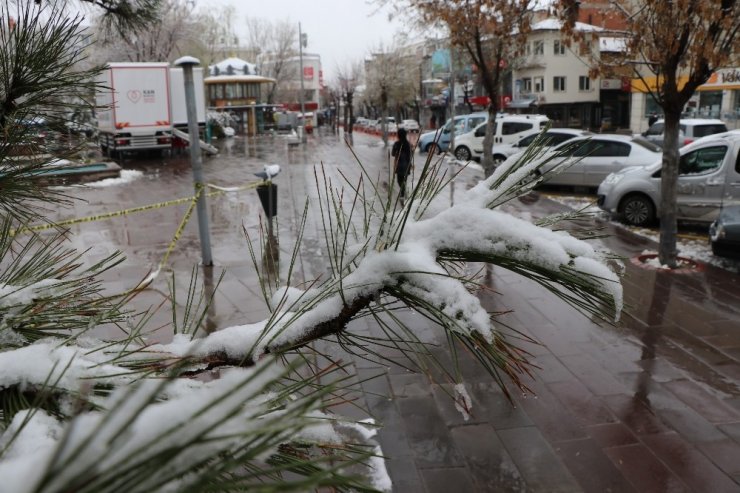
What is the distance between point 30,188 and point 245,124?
45.6 metres

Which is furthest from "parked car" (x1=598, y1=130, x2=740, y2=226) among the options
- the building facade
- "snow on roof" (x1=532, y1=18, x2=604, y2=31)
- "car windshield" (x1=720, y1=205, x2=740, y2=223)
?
the building facade

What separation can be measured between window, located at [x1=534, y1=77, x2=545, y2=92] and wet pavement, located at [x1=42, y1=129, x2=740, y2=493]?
42990mm

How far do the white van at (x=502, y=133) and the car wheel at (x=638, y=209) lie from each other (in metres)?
9.45

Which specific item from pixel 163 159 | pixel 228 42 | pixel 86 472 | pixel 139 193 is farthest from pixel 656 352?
pixel 228 42

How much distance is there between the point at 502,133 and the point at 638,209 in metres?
10.5

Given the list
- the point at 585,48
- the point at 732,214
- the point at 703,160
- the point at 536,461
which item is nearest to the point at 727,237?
the point at 732,214

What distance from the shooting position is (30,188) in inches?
83.0

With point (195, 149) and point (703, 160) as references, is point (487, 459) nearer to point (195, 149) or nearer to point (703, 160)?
point (195, 149)

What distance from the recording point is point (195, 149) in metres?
8.87

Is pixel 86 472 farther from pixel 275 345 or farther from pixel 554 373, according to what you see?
pixel 554 373

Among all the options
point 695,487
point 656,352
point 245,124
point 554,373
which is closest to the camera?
point 695,487

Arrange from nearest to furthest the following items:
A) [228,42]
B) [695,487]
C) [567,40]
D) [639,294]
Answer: [695,487]
[639,294]
[567,40]
[228,42]

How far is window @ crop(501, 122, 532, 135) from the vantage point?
21734 millimetres

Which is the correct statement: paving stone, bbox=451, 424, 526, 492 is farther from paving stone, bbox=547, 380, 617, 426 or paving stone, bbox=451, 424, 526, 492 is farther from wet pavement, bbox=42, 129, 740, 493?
paving stone, bbox=547, 380, 617, 426
